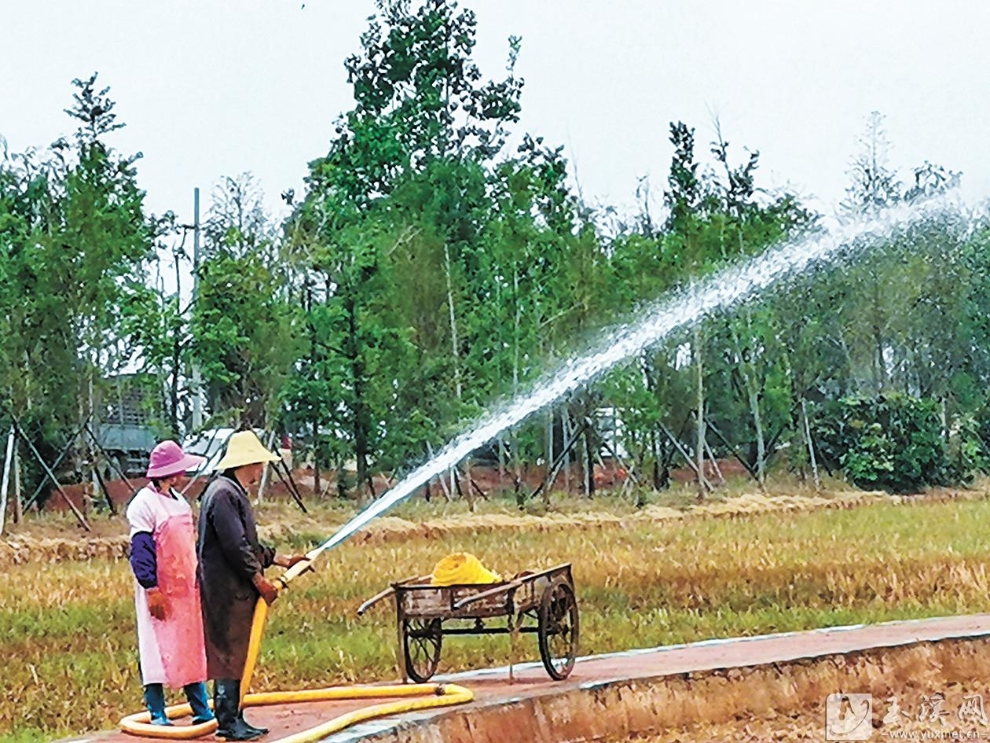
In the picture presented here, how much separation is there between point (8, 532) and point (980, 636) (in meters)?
13.1

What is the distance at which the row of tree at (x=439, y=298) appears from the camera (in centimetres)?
2252

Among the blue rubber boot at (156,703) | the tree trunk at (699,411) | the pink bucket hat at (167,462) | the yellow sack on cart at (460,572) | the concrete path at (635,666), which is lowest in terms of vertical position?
the concrete path at (635,666)

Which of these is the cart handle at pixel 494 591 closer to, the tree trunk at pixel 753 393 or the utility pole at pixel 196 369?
the utility pole at pixel 196 369

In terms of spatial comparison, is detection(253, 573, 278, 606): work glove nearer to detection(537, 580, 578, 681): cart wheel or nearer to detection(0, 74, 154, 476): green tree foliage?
detection(537, 580, 578, 681): cart wheel

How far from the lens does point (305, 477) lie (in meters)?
32.2

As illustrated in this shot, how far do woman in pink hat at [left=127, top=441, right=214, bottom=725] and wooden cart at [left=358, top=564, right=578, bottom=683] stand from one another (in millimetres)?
1047

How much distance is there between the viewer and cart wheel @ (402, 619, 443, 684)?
303 inches

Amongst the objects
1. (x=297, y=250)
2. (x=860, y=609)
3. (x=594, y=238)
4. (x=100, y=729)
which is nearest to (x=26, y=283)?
(x=297, y=250)

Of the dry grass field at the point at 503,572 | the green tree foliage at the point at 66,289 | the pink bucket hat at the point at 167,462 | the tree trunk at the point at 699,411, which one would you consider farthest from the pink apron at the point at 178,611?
the tree trunk at the point at 699,411

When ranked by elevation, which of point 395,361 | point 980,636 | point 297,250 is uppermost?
point 297,250

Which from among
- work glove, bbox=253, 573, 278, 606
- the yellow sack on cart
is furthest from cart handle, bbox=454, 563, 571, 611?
work glove, bbox=253, 573, 278, 606

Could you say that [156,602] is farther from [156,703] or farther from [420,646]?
[420,646]

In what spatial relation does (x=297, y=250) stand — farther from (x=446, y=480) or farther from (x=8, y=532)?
(x=8, y=532)

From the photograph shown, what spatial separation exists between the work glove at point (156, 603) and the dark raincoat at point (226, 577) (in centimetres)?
18
